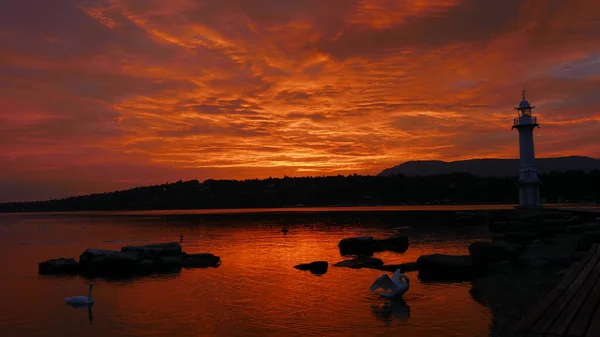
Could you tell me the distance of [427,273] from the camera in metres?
29.4

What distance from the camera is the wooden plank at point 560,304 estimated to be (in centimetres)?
986

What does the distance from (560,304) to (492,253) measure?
18.4 m

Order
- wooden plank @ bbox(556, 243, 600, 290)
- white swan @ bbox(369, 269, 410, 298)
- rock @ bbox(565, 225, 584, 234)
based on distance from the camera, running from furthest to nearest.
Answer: rock @ bbox(565, 225, 584, 234) < white swan @ bbox(369, 269, 410, 298) < wooden plank @ bbox(556, 243, 600, 290)

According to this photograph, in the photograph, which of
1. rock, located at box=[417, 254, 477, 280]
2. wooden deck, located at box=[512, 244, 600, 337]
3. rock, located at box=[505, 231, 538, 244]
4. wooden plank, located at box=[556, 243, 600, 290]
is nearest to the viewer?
wooden deck, located at box=[512, 244, 600, 337]

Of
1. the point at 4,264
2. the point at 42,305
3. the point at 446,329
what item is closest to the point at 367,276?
the point at 446,329

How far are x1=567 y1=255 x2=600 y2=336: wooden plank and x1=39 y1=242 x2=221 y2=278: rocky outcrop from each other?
29424 mm

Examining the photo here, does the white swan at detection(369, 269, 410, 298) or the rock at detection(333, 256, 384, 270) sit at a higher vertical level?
the white swan at detection(369, 269, 410, 298)

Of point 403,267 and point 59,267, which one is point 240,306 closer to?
point 403,267

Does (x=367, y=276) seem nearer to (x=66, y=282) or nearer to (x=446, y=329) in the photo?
(x=446, y=329)

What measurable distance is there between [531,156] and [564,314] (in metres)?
57.3

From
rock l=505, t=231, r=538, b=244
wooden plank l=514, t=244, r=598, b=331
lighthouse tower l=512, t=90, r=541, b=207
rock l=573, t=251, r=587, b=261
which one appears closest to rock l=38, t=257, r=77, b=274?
wooden plank l=514, t=244, r=598, b=331

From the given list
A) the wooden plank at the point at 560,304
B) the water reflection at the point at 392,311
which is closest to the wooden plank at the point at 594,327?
the wooden plank at the point at 560,304

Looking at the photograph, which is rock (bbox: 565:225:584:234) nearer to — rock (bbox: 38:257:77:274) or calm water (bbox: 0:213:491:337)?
calm water (bbox: 0:213:491:337)

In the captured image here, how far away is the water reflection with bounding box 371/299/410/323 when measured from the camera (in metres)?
19.4
